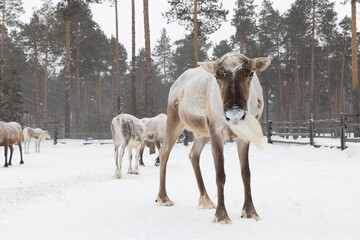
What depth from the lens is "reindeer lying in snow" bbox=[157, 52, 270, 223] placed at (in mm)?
3219

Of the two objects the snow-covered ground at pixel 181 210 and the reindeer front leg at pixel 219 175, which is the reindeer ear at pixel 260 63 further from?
the snow-covered ground at pixel 181 210

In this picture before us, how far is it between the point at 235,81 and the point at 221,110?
1.41 feet

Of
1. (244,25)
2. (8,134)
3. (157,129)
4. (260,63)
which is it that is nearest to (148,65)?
(157,129)

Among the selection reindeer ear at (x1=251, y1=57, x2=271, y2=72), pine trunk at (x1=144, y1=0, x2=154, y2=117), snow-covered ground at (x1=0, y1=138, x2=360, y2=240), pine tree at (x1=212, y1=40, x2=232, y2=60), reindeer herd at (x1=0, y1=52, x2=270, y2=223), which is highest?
pine tree at (x1=212, y1=40, x2=232, y2=60)

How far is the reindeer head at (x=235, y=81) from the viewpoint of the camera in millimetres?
3045

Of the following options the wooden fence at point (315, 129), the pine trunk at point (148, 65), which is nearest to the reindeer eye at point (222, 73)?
the wooden fence at point (315, 129)

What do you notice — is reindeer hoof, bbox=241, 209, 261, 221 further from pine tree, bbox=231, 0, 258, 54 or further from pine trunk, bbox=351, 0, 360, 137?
pine tree, bbox=231, 0, 258, 54

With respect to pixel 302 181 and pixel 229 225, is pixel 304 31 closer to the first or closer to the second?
pixel 302 181

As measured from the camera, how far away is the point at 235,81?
327 cm

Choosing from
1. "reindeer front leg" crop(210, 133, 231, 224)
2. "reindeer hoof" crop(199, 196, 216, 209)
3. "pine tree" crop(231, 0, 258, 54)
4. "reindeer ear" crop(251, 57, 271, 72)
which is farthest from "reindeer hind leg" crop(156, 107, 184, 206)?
"pine tree" crop(231, 0, 258, 54)

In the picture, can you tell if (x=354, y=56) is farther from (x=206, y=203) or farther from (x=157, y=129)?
(x=206, y=203)

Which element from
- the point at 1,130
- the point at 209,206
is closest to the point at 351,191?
the point at 209,206

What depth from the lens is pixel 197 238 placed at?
3.11m

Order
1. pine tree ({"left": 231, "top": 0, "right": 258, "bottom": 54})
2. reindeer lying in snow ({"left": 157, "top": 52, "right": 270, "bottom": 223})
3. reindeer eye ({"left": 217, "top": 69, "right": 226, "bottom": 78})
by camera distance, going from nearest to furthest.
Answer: reindeer lying in snow ({"left": 157, "top": 52, "right": 270, "bottom": 223}) → reindeer eye ({"left": 217, "top": 69, "right": 226, "bottom": 78}) → pine tree ({"left": 231, "top": 0, "right": 258, "bottom": 54})
